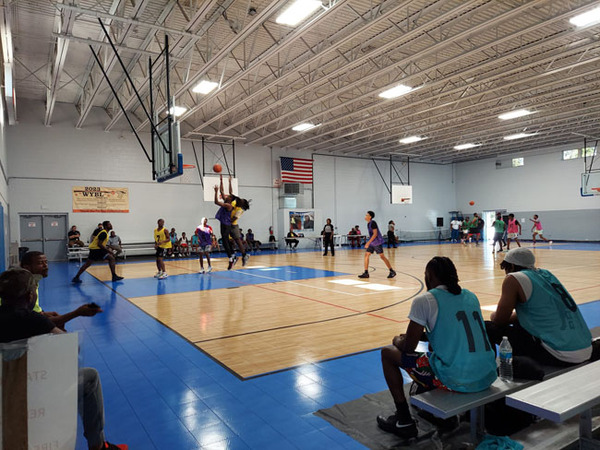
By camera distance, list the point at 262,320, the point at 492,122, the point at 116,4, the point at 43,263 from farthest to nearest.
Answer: the point at 492,122, the point at 116,4, the point at 262,320, the point at 43,263

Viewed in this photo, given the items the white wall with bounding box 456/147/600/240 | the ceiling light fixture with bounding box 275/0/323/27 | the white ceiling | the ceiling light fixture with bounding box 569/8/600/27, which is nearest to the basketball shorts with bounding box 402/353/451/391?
the ceiling light fixture with bounding box 275/0/323/27

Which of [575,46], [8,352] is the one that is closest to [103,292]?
[8,352]

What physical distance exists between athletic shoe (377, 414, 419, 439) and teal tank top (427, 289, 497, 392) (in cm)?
46

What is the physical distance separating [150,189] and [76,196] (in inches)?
130

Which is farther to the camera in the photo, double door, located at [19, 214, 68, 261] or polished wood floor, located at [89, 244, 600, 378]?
double door, located at [19, 214, 68, 261]

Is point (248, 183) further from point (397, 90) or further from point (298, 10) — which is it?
point (298, 10)

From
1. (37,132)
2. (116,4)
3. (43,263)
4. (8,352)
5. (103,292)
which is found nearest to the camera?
(8,352)

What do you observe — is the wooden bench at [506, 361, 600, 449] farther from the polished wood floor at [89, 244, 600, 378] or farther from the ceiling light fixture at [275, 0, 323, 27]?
the ceiling light fixture at [275, 0, 323, 27]

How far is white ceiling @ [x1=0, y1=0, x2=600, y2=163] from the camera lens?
1003 cm

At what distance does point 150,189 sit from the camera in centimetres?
2120

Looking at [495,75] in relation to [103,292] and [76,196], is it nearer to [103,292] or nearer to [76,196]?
[103,292]

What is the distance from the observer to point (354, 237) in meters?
26.0

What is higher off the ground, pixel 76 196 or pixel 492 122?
pixel 492 122

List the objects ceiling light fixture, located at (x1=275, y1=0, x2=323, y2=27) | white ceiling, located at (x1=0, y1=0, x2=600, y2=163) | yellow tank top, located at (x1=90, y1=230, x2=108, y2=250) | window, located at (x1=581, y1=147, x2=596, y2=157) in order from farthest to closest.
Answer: window, located at (x1=581, y1=147, x2=596, y2=157)
yellow tank top, located at (x1=90, y1=230, x2=108, y2=250)
white ceiling, located at (x1=0, y1=0, x2=600, y2=163)
ceiling light fixture, located at (x1=275, y1=0, x2=323, y2=27)
